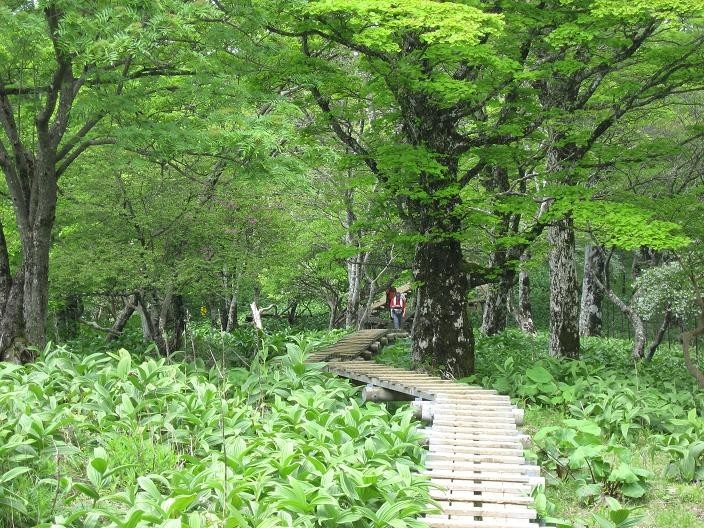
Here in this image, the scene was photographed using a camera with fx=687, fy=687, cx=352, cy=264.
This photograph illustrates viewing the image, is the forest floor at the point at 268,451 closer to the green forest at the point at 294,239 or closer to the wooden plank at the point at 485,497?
the green forest at the point at 294,239

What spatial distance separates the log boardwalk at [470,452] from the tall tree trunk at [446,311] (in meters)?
1.19

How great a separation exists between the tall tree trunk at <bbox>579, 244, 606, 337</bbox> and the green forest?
181 inches

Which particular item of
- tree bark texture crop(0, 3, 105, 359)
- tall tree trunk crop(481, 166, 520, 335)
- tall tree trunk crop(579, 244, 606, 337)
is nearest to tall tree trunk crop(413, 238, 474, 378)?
tall tree trunk crop(481, 166, 520, 335)

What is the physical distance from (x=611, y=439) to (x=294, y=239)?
1062cm

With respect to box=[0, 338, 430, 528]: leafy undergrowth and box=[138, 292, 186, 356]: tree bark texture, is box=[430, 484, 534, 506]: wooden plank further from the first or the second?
box=[138, 292, 186, 356]: tree bark texture

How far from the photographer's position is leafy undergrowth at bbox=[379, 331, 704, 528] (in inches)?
251

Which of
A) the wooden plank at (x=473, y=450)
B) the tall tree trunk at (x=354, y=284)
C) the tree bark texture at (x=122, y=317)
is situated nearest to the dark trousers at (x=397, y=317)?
the tall tree trunk at (x=354, y=284)

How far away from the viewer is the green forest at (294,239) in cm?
564

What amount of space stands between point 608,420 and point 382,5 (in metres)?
5.71

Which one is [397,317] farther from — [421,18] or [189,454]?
[189,454]

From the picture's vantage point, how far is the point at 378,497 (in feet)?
17.4

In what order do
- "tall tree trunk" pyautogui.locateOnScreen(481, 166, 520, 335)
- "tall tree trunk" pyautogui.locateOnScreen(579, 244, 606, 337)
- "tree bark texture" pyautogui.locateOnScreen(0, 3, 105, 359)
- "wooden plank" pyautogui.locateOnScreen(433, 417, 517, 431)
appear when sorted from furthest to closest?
"tall tree trunk" pyautogui.locateOnScreen(579, 244, 606, 337) < "tall tree trunk" pyautogui.locateOnScreen(481, 166, 520, 335) < "tree bark texture" pyautogui.locateOnScreen(0, 3, 105, 359) < "wooden plank" pyautogui.locateOnScreen(433, 417, 517, 431)

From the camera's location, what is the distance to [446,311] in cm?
1102

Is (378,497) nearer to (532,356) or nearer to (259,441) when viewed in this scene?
(259,441)
